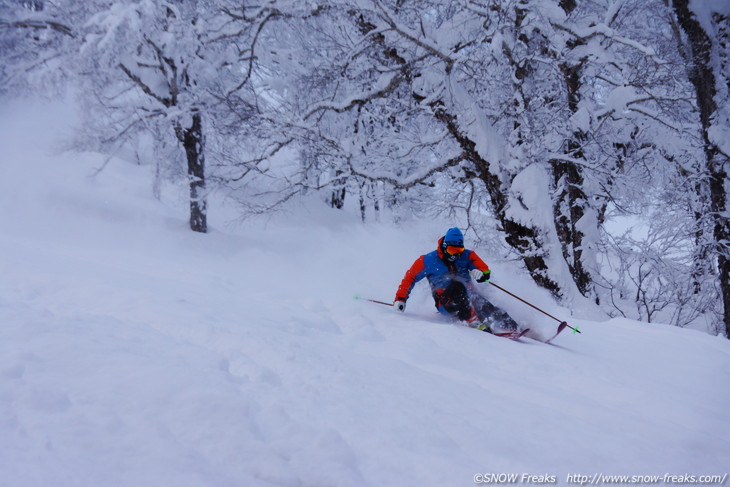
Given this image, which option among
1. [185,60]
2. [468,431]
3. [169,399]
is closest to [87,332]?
[169,399]

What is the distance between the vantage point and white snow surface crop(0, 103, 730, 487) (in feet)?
4.67

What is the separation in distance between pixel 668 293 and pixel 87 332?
427 inches

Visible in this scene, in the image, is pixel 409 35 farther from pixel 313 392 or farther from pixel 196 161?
pixel 196 161

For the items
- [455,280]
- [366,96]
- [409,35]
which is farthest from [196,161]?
[455,280]

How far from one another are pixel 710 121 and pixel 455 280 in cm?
506

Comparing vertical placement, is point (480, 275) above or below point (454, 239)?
below

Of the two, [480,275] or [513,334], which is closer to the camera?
[513,334]

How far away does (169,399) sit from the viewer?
168 cm

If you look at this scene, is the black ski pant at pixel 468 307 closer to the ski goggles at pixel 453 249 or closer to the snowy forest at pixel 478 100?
the ski goggles at pixel 453 249

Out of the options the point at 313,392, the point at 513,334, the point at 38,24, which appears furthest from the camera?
the point at 38,24

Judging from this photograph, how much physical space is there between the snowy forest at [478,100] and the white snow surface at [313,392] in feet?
9.49

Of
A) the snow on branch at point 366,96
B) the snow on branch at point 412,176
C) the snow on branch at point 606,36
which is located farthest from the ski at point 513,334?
the snow on branch at point 366,96

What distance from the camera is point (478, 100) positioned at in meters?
6.62

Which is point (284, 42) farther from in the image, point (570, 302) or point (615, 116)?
point (570, 302)
